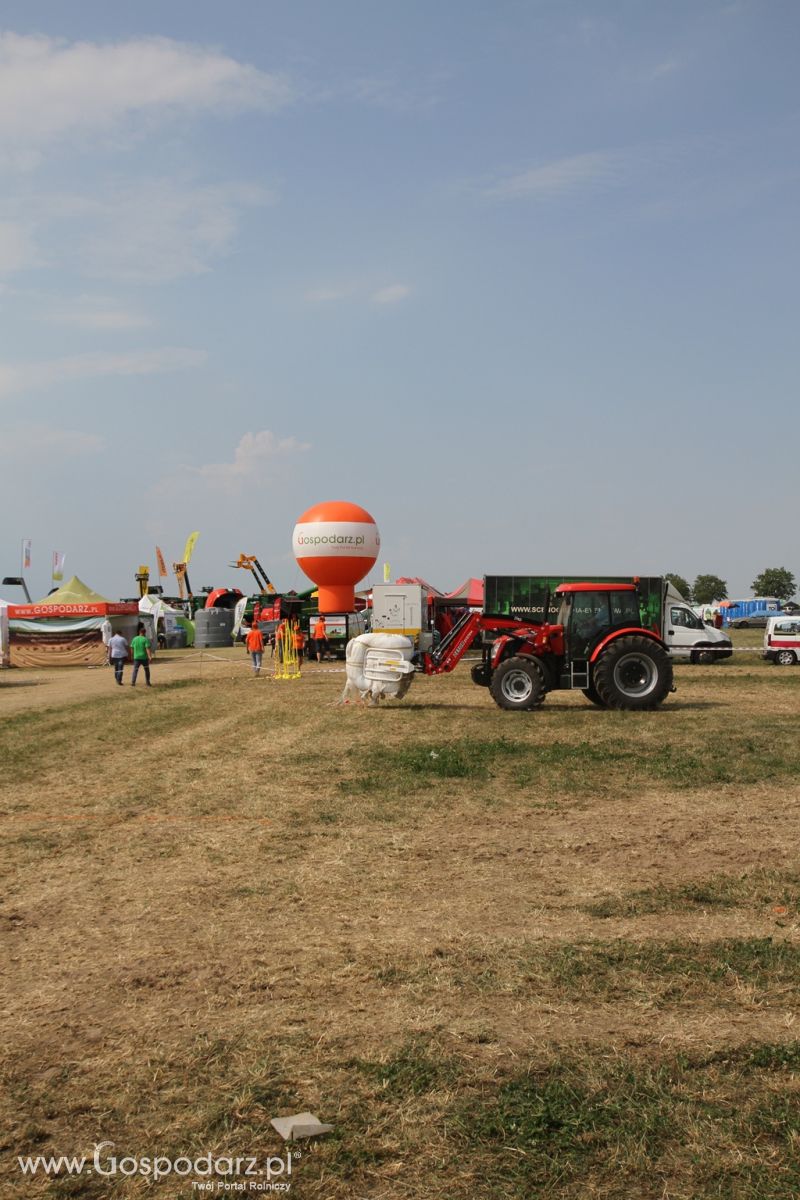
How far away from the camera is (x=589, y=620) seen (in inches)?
752

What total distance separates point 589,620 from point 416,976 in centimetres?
1388

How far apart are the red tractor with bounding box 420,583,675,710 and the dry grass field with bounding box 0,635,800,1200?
5885 millimetres

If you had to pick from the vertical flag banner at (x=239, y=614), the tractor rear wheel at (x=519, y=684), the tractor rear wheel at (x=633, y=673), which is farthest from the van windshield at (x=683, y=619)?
the vertical flag banner at (x=239, y=614)

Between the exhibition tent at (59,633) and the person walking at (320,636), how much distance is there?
25.2 feet

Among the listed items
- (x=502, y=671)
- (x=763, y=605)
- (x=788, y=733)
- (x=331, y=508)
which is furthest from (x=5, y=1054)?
(x=763, y=605)

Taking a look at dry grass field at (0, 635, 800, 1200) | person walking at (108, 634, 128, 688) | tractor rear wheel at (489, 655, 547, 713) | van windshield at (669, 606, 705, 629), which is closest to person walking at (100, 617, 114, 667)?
person walking at (108, 634, 128, 688)

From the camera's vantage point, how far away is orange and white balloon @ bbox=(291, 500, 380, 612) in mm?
37844

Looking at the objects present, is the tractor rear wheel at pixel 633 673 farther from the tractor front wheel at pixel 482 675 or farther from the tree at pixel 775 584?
the tree at pixel 775 584

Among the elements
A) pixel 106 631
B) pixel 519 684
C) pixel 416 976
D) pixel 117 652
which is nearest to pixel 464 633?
pixel 519 684

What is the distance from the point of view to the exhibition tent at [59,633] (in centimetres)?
3884

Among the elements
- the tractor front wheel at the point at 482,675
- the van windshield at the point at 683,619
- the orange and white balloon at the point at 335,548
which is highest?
the orange and white balloon at the point at 335,548

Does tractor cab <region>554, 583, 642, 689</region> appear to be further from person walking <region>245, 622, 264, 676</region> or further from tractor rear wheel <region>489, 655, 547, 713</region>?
person walking <region>245, 622, 264, 676</region>

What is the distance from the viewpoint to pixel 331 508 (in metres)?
38.3

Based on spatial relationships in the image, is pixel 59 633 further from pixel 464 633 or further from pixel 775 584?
pixel 775 584
